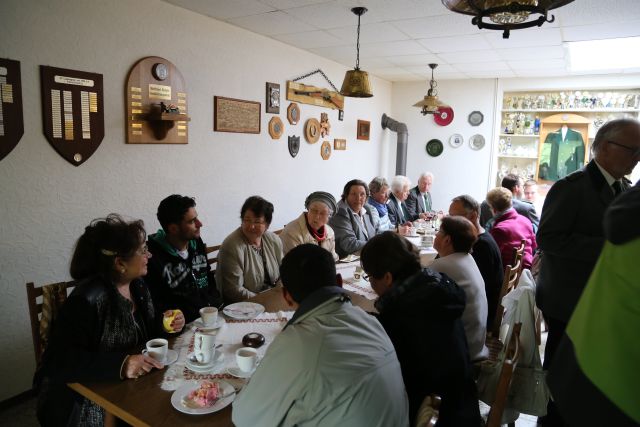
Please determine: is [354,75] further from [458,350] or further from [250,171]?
[458,350]

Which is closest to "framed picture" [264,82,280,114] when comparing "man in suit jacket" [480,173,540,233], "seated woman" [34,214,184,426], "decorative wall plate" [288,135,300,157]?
"decorative wall plate" [288,135,300,157]

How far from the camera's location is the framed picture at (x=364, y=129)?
18.7 feet

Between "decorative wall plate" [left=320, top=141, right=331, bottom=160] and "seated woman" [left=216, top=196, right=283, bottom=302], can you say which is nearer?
"seated woman" [left=216, top=196, right=283, bottom=302]

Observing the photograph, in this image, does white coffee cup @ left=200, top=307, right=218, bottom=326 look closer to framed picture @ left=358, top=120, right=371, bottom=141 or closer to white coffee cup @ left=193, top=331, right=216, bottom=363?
white coffee cup @ left=193, top=331, right=216, bottom=363

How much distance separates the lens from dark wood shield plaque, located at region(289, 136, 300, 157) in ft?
14.3

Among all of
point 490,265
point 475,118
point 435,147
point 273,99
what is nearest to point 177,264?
point 490,265

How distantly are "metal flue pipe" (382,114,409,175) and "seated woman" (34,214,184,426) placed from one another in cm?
525

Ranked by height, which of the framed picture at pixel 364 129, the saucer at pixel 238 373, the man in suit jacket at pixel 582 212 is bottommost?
the saucer at pixel 238 373

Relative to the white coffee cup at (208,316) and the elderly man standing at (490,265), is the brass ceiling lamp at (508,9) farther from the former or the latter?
the white coffee cup at (208,316)

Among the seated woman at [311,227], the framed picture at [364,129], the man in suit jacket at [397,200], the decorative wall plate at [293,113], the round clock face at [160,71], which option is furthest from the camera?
the framed picture at [364,129]

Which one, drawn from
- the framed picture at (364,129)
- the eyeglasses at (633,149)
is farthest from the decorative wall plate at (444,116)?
the eyeglasses at (633,149)

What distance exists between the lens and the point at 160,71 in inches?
116

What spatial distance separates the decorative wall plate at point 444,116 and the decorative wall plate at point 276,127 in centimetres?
303

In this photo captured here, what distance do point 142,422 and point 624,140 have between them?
208 cm
